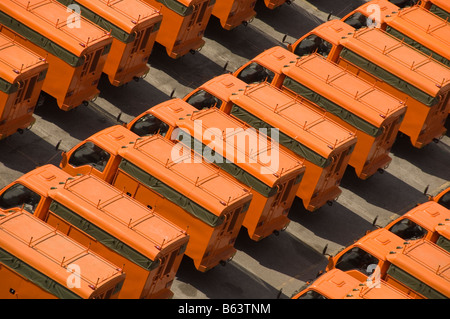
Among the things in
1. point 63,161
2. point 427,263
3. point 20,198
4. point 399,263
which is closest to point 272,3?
point 63,161

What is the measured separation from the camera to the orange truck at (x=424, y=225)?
40.4m

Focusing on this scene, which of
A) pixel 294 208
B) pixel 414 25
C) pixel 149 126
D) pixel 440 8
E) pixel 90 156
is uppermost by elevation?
pixel 440 8

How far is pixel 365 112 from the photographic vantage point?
43312mm

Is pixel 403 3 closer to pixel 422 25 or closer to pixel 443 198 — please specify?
pixel 422 25

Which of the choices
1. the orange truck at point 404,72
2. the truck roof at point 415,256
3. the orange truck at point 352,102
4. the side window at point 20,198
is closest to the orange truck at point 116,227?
the side window at point 20,198

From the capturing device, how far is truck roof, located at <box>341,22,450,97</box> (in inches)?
1791

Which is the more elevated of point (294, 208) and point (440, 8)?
point (440, 8)

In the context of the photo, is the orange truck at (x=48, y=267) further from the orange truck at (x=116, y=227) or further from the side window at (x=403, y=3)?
the side window at (x=403, y=3)

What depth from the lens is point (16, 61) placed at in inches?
1604

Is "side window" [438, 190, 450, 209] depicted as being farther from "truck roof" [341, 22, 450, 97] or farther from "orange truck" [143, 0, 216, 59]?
"orange truck" [143, 0, 216, 59]

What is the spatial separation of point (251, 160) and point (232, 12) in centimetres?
1080

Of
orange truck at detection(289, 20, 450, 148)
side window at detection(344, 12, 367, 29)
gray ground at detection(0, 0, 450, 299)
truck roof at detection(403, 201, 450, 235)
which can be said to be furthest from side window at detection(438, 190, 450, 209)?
side window at detection(344, 12, 367, 29)
